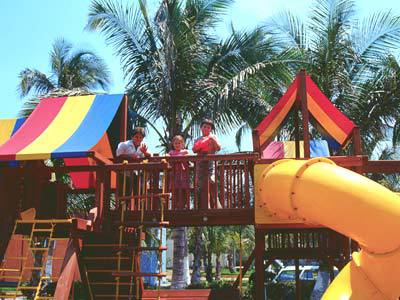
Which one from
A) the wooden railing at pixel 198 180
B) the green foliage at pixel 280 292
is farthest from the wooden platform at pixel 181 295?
the green foliage at pixel 280 292

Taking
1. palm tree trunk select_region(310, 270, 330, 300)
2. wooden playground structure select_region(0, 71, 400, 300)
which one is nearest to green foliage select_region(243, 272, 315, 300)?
palm tree trunk select_region(310, 270, 330, 300)

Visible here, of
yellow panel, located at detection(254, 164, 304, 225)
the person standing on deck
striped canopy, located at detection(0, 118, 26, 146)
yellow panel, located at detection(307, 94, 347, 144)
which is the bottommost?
yellow panel, located at detection(254, 164, 304, 225)

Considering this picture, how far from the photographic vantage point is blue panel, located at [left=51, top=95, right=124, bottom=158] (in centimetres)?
822

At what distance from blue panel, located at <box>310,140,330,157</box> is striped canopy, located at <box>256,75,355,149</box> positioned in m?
4.73

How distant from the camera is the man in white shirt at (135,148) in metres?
8.95

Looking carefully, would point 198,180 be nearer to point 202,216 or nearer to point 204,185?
point 204,185

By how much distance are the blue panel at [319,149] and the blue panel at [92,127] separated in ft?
20.0

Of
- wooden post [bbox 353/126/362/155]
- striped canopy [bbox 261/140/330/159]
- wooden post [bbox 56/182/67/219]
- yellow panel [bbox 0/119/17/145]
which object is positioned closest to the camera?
wooden post [bbox 353/126/362/155]

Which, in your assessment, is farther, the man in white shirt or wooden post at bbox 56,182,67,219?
wooden post at bbox 56,182,67,219

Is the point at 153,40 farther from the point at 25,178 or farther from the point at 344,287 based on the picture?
the point at 344,287

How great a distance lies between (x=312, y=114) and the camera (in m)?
9.33

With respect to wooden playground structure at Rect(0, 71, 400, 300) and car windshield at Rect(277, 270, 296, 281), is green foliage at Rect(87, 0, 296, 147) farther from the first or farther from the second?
car windshield at Rect(277, 270, 296, 281)

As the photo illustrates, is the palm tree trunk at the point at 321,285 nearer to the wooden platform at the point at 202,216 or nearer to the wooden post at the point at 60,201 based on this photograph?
the wooden platform at the point at 202,216

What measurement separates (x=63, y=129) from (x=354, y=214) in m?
5.47
